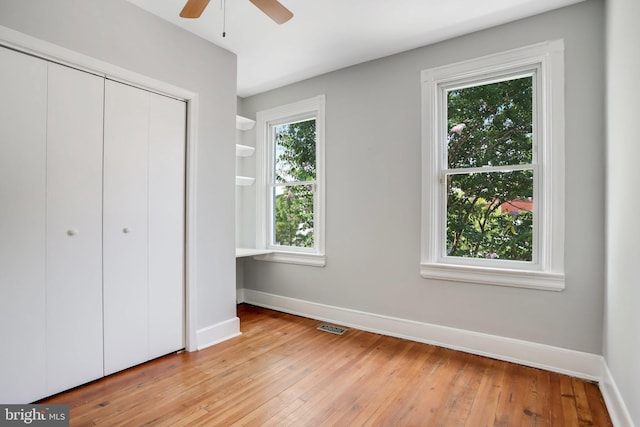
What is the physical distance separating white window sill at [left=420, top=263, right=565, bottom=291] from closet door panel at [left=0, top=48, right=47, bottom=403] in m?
2.71

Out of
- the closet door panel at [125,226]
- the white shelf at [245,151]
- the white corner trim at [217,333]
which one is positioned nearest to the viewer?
the closet door panel at [125,226]

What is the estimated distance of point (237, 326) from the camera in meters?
3.09

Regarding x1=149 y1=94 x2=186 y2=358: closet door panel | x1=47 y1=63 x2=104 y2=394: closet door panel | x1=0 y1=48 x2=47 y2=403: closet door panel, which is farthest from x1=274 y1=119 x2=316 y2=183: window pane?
x1=0 y1=48 x2=47 y2=403: closet door panel

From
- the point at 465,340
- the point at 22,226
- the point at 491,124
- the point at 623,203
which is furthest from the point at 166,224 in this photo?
the point at 623,203

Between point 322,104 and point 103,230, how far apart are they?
232 centimetres

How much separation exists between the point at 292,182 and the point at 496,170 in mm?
2097

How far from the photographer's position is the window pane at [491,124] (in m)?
2.54

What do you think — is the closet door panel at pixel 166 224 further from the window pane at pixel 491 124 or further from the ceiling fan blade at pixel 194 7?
the window pane at pixel 491 124

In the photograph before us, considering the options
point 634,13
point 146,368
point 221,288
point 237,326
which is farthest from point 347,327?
point 634,13

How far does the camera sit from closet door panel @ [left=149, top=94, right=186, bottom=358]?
2.51 metres

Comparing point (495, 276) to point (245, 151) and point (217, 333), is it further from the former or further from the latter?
point (245, 151)

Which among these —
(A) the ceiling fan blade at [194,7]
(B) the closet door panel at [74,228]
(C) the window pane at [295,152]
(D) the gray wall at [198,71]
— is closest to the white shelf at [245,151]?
(C) the window pane at [295,152]

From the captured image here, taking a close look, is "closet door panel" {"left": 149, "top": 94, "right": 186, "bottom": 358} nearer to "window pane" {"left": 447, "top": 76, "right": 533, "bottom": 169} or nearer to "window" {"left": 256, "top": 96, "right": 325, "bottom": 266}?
"window" {"left": 256, "top": 96, "right": 325, "bottom": 266}

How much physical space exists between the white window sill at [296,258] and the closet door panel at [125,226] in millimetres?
1595
